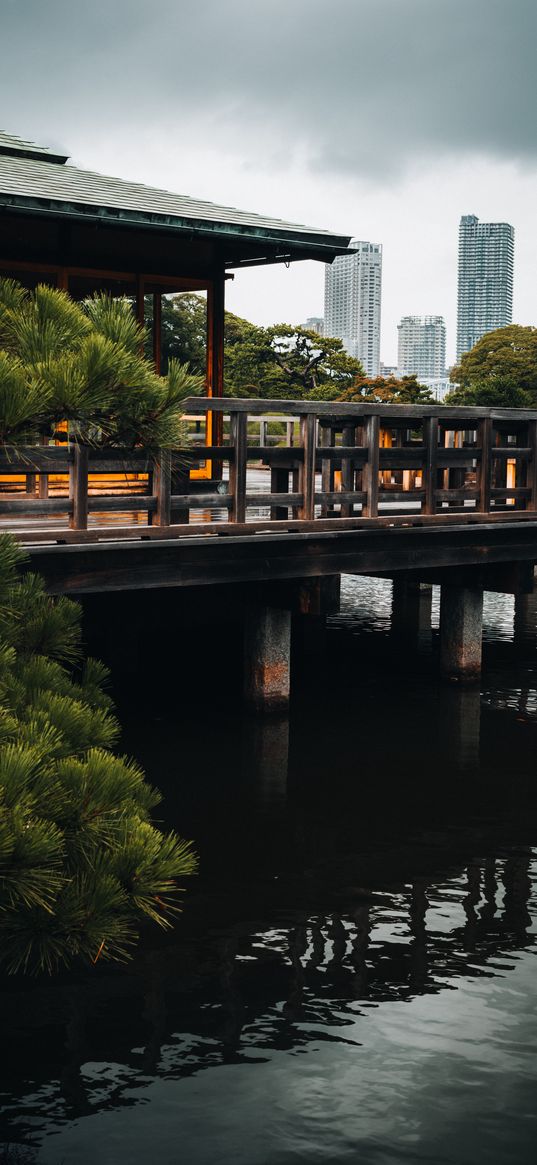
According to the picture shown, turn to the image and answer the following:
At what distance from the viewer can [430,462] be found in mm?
12844

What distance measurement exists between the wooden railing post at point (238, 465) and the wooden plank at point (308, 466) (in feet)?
2.27

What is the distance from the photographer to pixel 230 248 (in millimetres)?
15641

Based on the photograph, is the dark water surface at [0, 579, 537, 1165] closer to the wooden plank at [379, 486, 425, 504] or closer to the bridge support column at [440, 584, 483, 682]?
the bridge support column at [440, 584, 483, 682]

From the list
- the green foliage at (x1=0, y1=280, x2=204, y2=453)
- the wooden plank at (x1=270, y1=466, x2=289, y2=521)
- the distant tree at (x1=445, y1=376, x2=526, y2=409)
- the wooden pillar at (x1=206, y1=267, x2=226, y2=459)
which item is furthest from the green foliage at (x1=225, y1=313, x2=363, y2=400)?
the green foliage at (x1=0, y1=280, x2=204, y2=453)

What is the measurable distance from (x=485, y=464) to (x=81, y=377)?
31.0 ft

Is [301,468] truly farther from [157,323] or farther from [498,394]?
[498,394]

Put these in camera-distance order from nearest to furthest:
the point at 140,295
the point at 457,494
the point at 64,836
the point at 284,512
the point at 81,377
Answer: the point at 64,836, the point at 81,377, the point at 284,512, the point at 457,494, the point at 140,295

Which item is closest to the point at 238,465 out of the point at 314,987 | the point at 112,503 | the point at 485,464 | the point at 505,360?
the point at 112,503

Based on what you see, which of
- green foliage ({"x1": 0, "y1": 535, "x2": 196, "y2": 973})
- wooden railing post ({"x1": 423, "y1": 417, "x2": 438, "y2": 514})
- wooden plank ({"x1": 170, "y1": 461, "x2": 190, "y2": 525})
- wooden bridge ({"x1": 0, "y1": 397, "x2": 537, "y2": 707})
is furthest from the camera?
wooden railing post ({"x1": 423, "y1": 417, "x2": 438, "y2": 514})

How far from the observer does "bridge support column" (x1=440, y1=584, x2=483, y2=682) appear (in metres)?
14.1

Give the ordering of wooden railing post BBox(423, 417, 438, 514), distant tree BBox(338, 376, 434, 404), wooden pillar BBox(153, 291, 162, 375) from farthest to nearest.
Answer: distant tree BBox(338, 376, 434, 404) < wooden pillar BBox(153, 291, 162, 375) < wooden railing post BBox(423, 417, 438, 514)

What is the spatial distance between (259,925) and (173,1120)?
2.17m

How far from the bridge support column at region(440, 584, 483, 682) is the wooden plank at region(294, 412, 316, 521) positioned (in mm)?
2994

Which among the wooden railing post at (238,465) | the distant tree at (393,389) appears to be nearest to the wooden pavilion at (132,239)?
the wooden railing post at (238,465)
